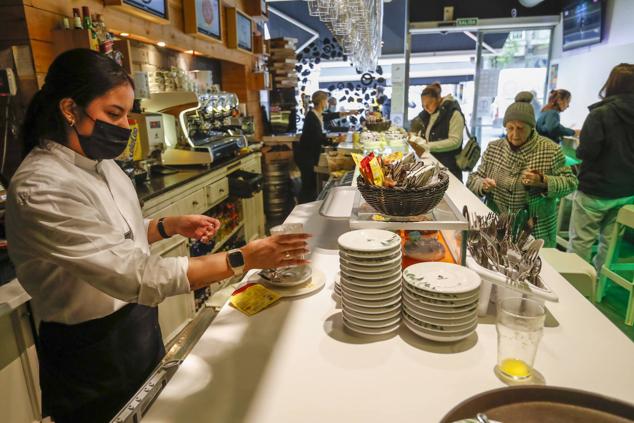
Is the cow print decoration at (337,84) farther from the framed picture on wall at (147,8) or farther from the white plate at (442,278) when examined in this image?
the white plate at (442,278)

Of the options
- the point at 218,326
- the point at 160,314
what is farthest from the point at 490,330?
the point at 160,314

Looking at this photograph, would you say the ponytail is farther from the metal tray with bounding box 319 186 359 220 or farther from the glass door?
the metal tray with bounding box 319 186 359 220

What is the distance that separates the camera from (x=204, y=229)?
5.42 ft

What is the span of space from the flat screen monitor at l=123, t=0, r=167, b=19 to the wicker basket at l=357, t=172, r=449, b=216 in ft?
7.62

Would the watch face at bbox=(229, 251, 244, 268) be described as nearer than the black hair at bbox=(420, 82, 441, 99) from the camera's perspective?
Yes

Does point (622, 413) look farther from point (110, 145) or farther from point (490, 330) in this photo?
point (110, 145)

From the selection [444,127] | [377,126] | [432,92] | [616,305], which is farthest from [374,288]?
[432,92]

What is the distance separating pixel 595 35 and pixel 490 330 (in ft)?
21.9

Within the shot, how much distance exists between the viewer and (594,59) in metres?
6.13

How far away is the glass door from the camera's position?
7680 millimetres

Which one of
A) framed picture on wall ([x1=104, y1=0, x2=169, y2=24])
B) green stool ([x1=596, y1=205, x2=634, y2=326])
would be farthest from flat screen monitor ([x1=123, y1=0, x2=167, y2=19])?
green stool ([x1=596, y1=205, x2=634, y2=326])

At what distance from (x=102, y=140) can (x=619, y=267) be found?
12.3ft

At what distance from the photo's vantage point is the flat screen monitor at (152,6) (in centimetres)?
281

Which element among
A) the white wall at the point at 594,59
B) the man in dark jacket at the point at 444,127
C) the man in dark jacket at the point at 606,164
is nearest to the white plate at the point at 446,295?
the man in dark jacket at the point at 606,164
